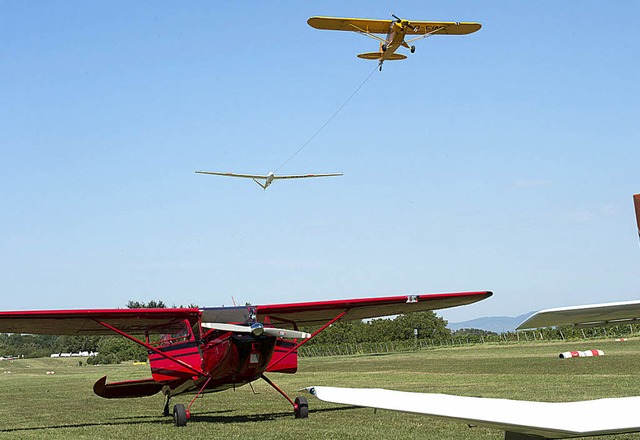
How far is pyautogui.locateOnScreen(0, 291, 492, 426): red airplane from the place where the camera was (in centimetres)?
1345

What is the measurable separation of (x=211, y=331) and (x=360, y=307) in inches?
121

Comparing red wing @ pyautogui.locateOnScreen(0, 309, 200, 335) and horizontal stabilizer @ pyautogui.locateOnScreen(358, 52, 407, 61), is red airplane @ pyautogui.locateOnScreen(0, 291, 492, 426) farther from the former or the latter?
horizontal stabilizer @ pyautogui.locateOnScreen(358, 52, 407, 61)

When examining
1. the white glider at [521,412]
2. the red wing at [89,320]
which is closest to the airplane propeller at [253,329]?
the red wing at [89,320]

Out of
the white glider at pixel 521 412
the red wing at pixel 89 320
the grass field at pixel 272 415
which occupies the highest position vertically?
the red wing at pixel 89 320

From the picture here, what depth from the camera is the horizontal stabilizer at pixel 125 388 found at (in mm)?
15102

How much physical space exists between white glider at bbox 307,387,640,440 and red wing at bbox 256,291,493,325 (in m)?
11.4

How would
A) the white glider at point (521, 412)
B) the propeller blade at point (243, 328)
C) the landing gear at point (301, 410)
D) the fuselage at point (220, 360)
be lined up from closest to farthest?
1. the white glider at point (521, 412)
2. the propeller blade at point (243, 328)
3. the fuselage at point (220, 360)
4. the landing gear at point (301, 410)

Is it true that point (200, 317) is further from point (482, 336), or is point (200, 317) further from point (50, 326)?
point (482, 336)

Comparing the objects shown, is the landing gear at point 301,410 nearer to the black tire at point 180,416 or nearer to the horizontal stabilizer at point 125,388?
the black tire at point 180,416

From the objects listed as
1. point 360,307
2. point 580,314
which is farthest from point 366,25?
point 580,314

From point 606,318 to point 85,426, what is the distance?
11.2 meters

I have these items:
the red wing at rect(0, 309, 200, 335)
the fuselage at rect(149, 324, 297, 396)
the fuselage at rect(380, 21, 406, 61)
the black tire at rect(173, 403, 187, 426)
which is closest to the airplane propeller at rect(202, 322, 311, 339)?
Result: the fuselage at rect(149, 324, 297, 396)

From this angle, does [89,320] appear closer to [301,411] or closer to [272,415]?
[272,415]

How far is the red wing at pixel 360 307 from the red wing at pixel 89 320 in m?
1.50
